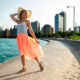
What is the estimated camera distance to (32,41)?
516 centimetres

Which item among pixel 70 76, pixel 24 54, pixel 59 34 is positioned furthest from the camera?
pixel 59 34

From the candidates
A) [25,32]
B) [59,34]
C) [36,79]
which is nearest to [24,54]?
[25,32]

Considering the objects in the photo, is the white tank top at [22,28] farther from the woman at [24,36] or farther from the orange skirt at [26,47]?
the orange skirt at [26,47]

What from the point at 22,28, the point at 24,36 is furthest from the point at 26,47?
the point at 22,28

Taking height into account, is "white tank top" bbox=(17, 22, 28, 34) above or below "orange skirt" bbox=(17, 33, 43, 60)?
above

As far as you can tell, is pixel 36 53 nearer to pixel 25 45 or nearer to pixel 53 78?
pixel 25 45

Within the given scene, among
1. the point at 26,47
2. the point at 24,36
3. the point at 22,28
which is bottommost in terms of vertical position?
the point at 26,47

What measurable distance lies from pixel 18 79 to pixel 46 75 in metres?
0.88

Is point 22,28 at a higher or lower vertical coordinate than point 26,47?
higher

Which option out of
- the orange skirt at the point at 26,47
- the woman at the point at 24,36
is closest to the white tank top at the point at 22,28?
the woman at the point at 24,36

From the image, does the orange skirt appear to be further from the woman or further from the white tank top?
the white tank top

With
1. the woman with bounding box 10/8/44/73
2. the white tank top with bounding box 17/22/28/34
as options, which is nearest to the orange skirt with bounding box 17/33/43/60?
the woman with bounding box 10/8/44/73

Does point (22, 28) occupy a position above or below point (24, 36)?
above

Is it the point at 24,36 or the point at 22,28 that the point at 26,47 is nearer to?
the point at 24,36
